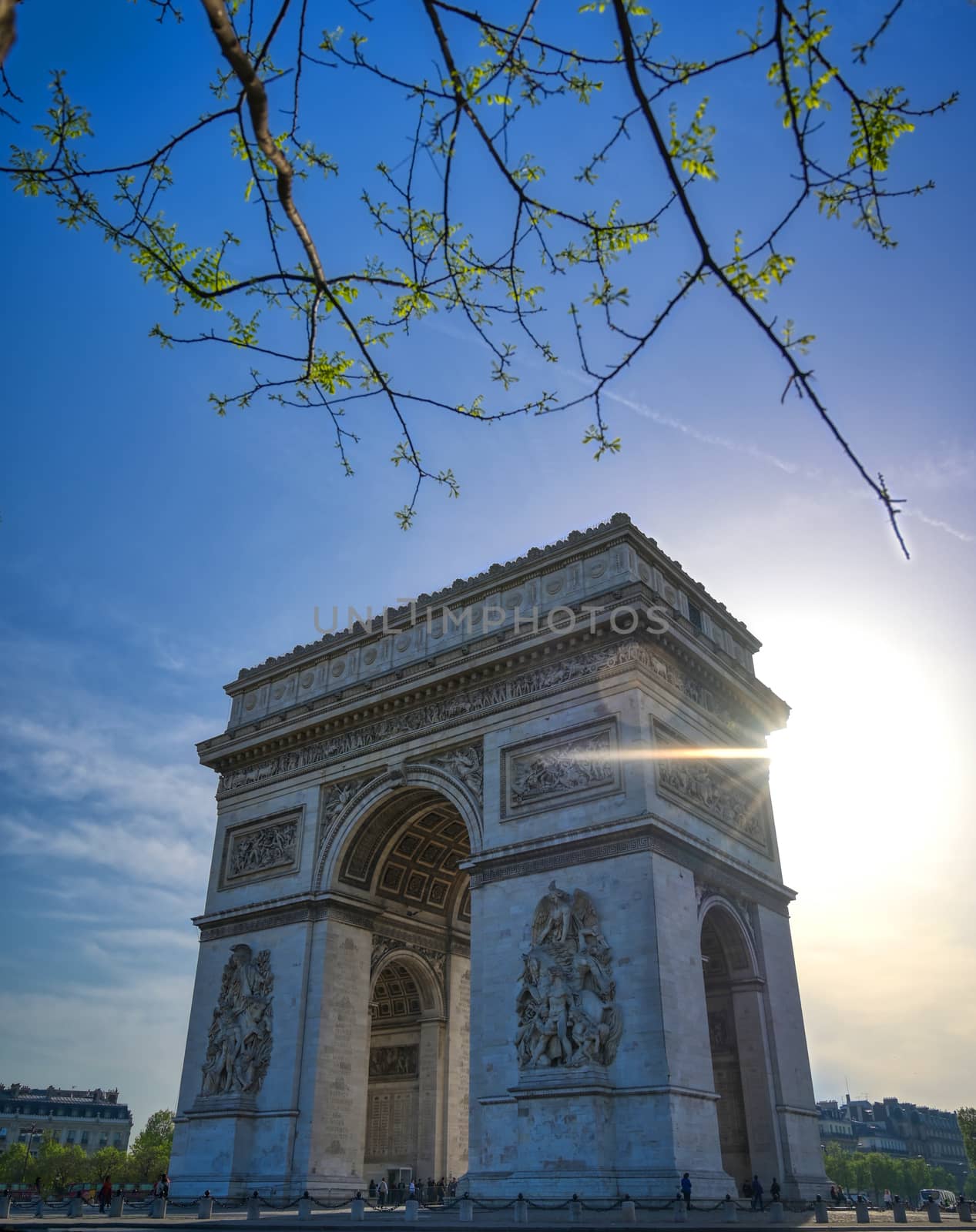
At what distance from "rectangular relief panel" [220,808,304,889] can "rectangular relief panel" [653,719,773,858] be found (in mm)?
10364

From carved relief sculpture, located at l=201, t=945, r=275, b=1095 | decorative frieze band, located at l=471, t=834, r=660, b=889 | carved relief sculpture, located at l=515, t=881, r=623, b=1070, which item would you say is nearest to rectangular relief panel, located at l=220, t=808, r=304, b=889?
carved relief sculpture, located at l=201, t=945, r=275, b=1095

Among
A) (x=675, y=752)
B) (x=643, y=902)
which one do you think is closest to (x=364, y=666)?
(x=675, y=752)

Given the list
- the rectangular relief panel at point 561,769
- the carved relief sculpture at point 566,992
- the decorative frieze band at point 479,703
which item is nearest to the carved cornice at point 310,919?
the decorative frieze band at point 479,703

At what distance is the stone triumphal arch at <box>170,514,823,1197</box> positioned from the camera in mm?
19016

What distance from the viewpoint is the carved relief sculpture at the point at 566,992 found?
18.9 metres

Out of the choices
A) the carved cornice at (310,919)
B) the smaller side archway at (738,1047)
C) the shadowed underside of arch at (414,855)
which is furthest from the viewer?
the shadowed underside of arch at (414,855)

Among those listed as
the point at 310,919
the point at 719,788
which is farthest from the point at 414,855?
Result: the point at 719,788

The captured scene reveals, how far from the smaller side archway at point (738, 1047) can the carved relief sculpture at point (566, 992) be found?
308 centimetres

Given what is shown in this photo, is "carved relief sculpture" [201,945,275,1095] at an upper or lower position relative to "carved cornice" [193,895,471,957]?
lower

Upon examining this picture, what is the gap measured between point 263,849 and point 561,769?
32.3 ft

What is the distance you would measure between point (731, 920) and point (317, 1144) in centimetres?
1075

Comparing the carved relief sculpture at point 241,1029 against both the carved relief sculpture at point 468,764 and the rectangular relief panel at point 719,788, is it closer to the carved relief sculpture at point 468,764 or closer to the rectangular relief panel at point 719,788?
the carved relief sculpture at point 468,764

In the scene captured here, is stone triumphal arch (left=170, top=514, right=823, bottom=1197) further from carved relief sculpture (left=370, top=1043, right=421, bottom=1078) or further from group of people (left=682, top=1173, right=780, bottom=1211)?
group of people (left=682, top=1173, right=780, bottom=1211)

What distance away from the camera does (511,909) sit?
70.1 feet
